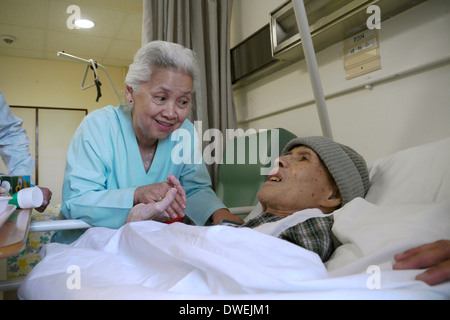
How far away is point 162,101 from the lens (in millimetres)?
1257

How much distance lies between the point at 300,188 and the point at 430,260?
0.51m

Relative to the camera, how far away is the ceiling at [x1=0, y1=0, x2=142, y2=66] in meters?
3.42

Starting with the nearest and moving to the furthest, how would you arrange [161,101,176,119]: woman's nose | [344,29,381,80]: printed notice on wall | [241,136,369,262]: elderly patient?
[241,136,369,262]: elderly patient < [161,101,176,119]: woman's nose < [344,29,381,80]: printed notice on wall

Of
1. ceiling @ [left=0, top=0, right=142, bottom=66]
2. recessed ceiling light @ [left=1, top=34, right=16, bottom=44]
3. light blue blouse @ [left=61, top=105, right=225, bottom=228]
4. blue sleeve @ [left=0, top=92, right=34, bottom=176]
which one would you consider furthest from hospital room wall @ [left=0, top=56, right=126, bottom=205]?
light blue blouse @ [left=61, top=105, right=225, bottom=228]

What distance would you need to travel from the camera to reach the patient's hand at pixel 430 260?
1.69 ft

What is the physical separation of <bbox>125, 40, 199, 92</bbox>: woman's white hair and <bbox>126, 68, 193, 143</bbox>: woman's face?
19 millimetres

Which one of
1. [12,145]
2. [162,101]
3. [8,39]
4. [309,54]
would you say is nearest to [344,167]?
[309,54]

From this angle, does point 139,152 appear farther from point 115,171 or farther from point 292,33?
point 292,33

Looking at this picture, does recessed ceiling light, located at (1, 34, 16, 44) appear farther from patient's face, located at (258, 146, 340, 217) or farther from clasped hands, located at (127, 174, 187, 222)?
patient's face, located at (258, 146, 340, 217)

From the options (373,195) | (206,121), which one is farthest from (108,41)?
(373,195)

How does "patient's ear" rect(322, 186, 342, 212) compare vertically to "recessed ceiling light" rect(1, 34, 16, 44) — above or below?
below
